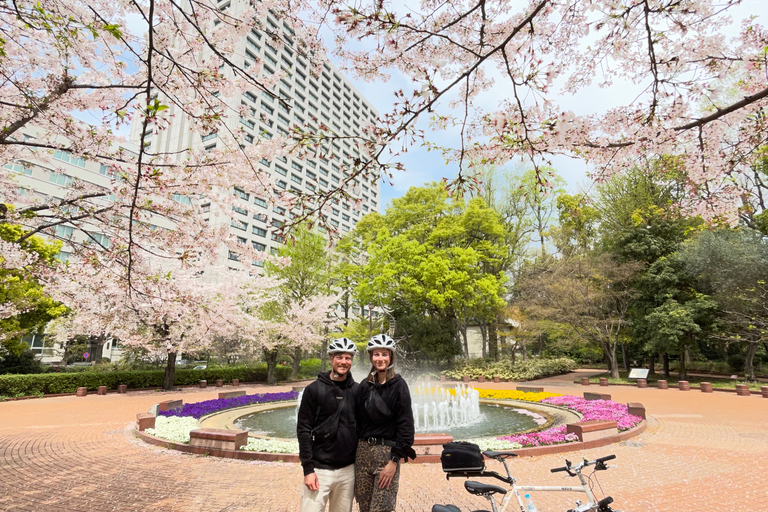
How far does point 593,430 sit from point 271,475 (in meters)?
6.19

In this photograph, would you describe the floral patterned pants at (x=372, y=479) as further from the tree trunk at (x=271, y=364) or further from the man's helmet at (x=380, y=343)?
the tree trunk at (x=271, y=364)

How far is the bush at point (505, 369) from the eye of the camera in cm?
2395

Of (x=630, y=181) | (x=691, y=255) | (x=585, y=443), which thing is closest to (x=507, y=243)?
(x=630, y=181)

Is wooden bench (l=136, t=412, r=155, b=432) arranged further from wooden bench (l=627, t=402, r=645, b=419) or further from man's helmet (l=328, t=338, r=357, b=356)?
Answer: wooden bench (l=627, t=402, r=645, b=419)

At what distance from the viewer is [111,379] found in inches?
782

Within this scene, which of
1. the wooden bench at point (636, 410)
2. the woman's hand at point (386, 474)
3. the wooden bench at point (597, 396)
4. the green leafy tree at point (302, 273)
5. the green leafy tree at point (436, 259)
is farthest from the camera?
the green leafy tree at point (302, 273)

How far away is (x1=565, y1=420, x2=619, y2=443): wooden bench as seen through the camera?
25.1 ft

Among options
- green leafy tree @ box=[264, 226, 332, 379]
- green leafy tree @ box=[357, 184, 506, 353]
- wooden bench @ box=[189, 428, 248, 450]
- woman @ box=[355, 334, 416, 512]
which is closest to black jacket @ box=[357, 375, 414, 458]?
woman @ box=[355, 334, 416, 512]

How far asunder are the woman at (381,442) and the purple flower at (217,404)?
33.5ft

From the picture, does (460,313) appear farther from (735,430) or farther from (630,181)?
(735,430)

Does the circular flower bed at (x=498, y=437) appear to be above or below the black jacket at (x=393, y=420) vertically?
below

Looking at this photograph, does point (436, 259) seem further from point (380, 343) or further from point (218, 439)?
point (380, 343)

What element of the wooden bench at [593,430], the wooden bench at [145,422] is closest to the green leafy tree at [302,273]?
the wooden bench at [145,422]

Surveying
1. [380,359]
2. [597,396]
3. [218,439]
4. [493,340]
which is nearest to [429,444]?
[218,439]
